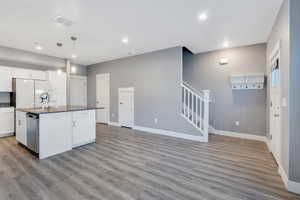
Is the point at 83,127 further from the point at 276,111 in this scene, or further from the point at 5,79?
the point at 276,111

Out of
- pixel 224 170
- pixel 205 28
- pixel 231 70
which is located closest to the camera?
pixel 224 170

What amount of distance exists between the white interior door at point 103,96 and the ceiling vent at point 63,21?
11.4ft

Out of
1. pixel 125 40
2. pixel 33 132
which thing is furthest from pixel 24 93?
pixel 125 40

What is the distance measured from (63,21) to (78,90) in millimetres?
4557

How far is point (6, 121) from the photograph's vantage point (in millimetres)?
4602

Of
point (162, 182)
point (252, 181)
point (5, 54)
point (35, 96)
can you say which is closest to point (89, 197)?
point (162, 182)

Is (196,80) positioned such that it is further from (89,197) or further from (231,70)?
(89,197)

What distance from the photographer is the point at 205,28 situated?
3.43 m

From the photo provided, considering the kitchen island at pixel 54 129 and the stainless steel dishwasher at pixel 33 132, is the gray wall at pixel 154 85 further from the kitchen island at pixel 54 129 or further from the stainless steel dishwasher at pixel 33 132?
the stainless steel dishwasher at pixel 33 132

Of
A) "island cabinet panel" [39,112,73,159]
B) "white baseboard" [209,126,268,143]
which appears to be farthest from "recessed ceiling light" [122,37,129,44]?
"white baseboard" [209,126,268,143]

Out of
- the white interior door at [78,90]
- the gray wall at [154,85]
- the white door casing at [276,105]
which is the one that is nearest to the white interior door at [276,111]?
the white door casing at [276,105]

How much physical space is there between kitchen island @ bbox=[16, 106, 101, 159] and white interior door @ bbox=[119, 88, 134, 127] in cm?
195

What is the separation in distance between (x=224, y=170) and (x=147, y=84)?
3.60 meters

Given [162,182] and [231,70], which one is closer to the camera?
[162,182]
